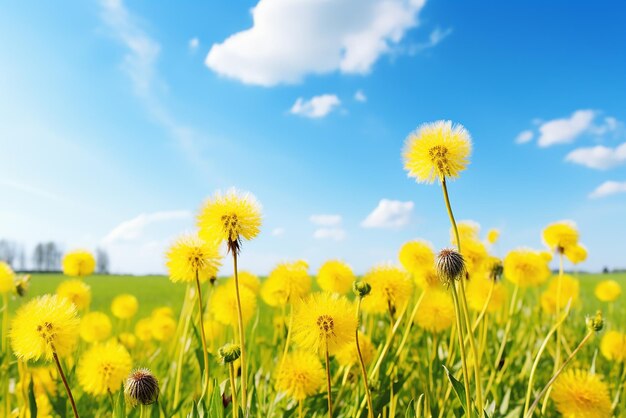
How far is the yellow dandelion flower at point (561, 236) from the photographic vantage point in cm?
270

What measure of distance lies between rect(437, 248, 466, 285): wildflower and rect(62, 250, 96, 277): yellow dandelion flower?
2422 mm

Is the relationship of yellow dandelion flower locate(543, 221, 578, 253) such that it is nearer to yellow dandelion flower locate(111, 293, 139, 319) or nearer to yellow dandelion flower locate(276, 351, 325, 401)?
yellow dandelion flower locate(276, 351, 325, 401)

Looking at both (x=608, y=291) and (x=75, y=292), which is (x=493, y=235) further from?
(x=75, y=292)

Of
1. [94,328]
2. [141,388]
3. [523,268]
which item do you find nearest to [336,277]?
[523,268]

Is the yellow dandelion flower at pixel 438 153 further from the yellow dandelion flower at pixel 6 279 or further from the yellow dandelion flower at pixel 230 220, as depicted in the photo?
the yellow dandelion flower at pixel 6 279

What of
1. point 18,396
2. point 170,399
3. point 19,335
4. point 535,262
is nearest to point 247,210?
point 19,335

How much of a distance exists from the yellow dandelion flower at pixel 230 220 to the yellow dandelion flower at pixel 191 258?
0.24 m

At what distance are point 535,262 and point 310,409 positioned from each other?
1.35m

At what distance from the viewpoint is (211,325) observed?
297 cm

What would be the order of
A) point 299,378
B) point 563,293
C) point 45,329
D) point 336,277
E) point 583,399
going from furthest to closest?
point 563,293 → point 336,277 → point 583,399 → point 299,378 → point 45,329

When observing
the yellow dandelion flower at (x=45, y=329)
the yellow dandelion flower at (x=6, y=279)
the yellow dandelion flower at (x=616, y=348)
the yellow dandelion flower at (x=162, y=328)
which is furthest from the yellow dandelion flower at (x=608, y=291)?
the yellow dandelion flower at (x=6, y=279)

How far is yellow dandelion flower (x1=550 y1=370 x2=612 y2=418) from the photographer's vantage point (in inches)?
80.0

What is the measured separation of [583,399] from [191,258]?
1.70 meters

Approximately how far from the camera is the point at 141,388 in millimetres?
1308
